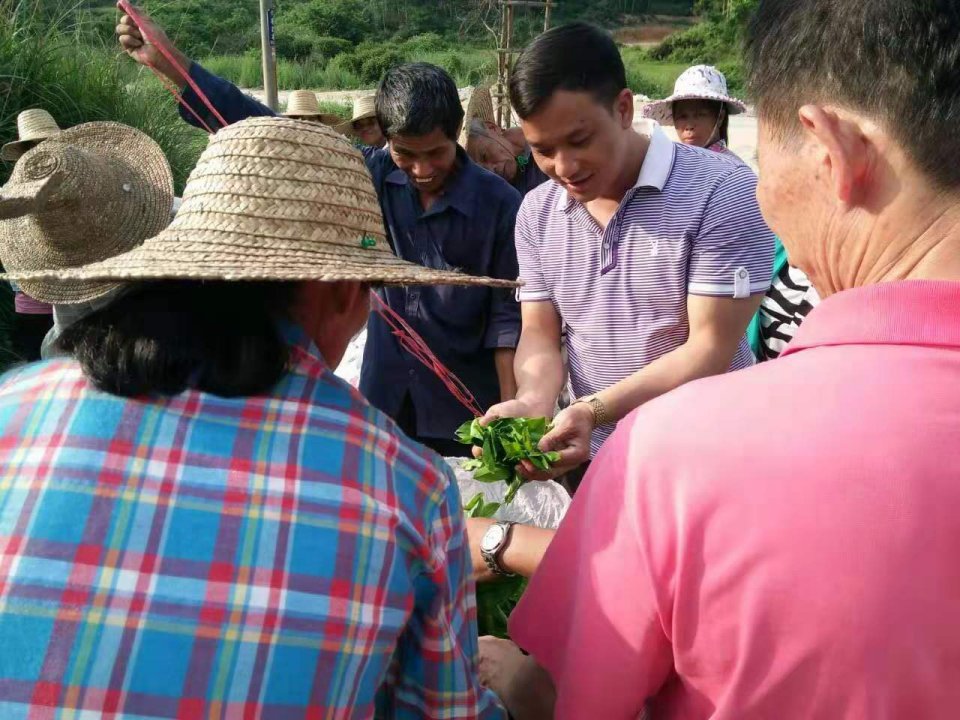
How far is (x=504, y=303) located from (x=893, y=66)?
2.10m

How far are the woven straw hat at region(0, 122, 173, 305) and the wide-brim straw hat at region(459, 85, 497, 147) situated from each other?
2272 mm

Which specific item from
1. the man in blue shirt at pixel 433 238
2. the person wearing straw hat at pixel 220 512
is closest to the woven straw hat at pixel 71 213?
the man in blue shirt at pixel 433 238

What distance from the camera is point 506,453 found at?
2.05 metres

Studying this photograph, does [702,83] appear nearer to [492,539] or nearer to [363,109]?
[363,109]

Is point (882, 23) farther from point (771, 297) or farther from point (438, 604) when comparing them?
point (771, 297)

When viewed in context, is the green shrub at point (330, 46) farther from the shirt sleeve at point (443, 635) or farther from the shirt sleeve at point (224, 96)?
the shirt sleeve at point (443, 635)

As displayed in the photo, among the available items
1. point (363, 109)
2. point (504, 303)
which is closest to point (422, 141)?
point (504, 303)

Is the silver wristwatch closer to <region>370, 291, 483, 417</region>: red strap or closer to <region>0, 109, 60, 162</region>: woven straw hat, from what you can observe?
<region>370, 291, 483, 417</region>: red strap

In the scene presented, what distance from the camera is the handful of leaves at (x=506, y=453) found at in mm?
2031

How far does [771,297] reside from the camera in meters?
2.51

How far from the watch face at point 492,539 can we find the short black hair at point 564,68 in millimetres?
1212

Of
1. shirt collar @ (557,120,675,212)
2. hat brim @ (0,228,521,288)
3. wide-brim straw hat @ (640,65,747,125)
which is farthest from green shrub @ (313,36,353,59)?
hat brim @ (0,228,521,288)

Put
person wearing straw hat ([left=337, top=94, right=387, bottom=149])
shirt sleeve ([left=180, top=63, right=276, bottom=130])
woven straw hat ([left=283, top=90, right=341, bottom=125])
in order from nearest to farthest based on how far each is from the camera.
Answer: shirt sleeve ([left=180, top=63, right=276, bottom=130]), person wearing straw hat ([left=337, top=94, right=387, bottom=149]), woven straw hat ([left=283, top=90, right=341, bottom=125])

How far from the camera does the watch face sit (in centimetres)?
159
